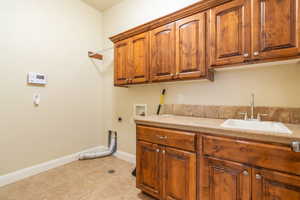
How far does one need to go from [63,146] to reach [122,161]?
1.08 metres

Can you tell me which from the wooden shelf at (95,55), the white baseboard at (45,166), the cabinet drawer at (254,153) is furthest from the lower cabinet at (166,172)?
the wooden shelf at (95,55)

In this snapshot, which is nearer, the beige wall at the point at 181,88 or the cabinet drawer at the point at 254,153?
the cabinet drawer at the point at 254,153

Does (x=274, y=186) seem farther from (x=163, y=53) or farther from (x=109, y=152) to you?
(x=109, y=152)

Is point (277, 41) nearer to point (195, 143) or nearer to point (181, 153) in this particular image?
point (195, 143)

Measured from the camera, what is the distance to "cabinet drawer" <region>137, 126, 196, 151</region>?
4.38ft

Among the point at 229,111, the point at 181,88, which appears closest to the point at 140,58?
the point at 181,88

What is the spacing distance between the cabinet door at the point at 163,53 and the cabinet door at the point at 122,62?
1.54 feet

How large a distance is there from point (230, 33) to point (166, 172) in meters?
1.52

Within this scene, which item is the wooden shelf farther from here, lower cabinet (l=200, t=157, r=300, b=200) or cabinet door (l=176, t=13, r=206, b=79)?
lower cabinet (l=200, t=157, r=300, b=200)

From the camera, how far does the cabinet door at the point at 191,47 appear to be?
159 cm

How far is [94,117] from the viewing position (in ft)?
10.1

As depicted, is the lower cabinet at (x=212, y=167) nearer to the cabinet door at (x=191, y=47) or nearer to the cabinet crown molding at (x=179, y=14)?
the cabinet door at (x=191, y=47)

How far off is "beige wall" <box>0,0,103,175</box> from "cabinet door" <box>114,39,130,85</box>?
34.4 inches

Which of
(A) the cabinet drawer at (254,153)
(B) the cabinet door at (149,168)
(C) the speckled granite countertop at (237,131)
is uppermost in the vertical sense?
(C) the speckled granite countertop at (237,131)
